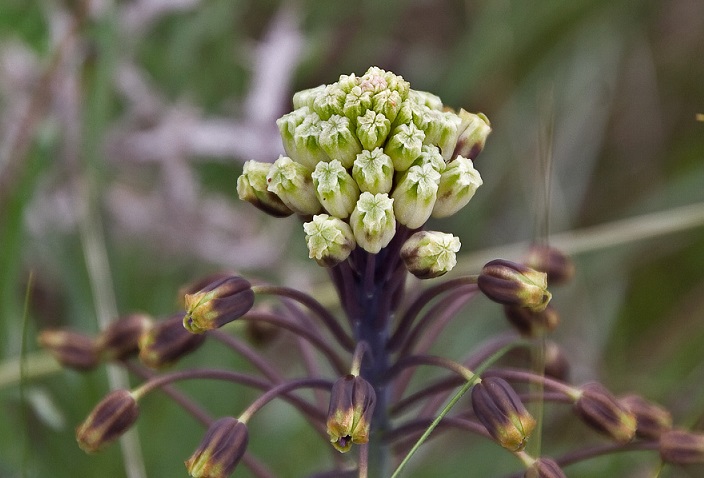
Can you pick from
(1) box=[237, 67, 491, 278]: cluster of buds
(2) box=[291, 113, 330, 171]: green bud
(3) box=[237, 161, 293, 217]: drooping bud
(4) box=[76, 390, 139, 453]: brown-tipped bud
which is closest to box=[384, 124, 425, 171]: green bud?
(1) box=[237, 67, 491, 278]: cluster of buds

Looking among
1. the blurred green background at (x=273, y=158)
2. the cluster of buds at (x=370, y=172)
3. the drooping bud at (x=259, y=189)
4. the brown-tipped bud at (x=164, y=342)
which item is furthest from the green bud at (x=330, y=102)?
the blurred green background at (x=273, y=158)

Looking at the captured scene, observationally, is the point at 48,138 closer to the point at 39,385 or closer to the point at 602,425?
the point at 39,385

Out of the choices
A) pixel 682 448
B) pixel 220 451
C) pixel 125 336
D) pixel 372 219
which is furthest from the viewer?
pixel 125 336

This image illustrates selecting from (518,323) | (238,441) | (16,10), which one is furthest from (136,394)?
(16,10)

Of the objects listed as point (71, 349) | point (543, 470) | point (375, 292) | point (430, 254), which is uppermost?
point (430, 254)

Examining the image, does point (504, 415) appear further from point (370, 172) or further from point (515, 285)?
point (370, 172)

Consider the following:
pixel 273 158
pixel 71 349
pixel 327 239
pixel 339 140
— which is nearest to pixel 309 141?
pixel 339 140
